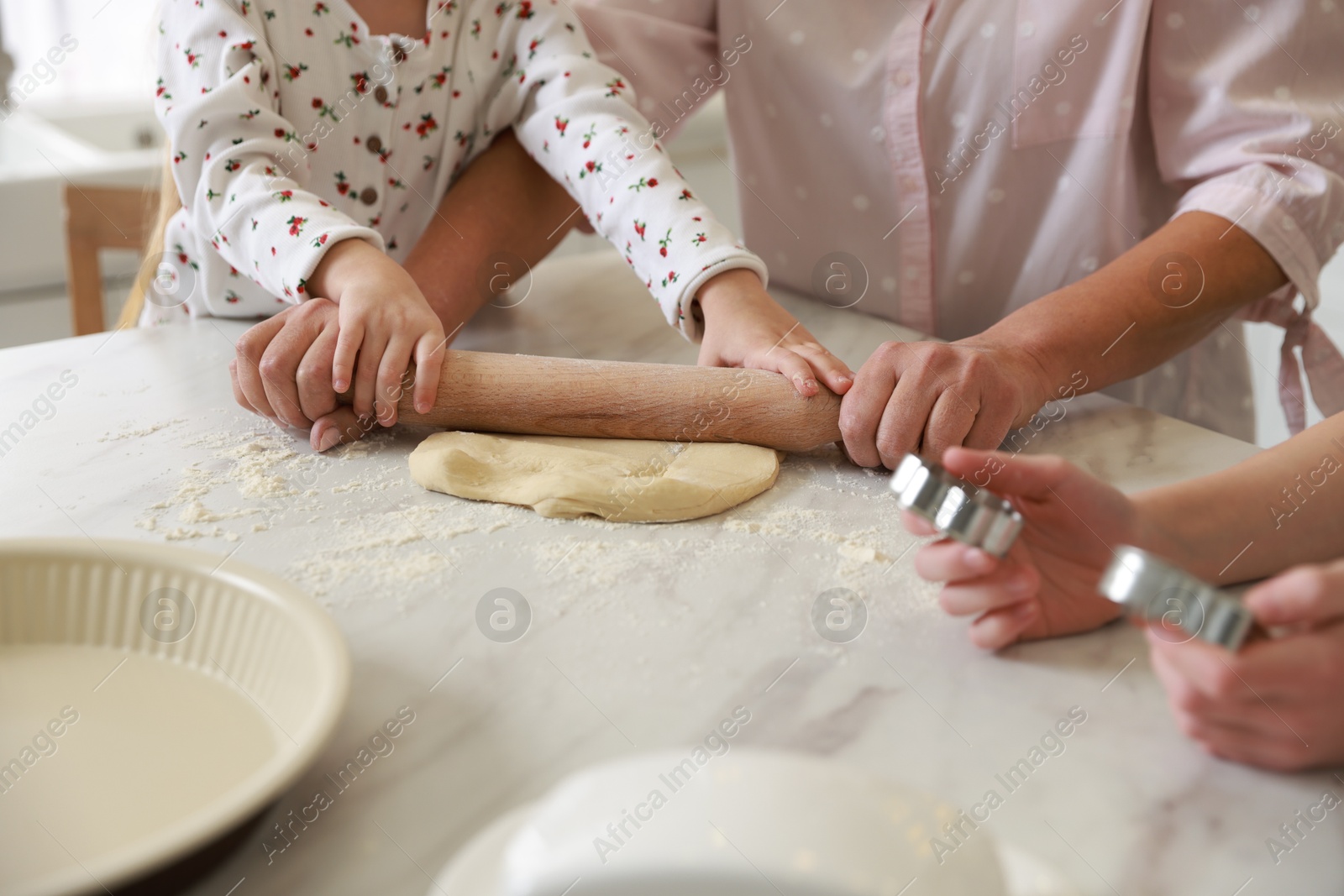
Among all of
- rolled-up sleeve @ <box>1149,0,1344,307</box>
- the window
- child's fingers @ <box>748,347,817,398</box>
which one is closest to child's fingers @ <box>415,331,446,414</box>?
child's fingers @ <box>748,347,817,398</box>

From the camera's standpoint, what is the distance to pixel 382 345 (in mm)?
796

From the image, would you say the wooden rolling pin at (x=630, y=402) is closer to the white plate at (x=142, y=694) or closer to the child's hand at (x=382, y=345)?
the child's hand at (x=382, y=345)

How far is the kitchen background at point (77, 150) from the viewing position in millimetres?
1638

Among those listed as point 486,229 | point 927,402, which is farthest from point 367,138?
point 927,402

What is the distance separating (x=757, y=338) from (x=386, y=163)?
0.47 meters

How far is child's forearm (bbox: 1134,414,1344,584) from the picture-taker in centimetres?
60

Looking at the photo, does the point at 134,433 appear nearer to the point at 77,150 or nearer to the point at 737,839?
the point at 737,839

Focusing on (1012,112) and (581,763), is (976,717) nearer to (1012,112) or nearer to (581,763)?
(581,763)

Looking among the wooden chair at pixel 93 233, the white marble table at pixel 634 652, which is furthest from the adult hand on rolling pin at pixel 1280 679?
the wooden chair at pixel 93 233

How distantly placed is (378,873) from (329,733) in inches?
2.4

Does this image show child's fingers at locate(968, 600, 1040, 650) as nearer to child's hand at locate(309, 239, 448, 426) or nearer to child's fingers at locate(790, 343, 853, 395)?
child's fingers at locate(790, 343, 853, 395)

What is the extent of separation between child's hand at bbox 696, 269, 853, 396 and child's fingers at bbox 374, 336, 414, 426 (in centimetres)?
26

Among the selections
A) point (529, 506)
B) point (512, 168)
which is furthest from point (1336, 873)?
point (512, 168)

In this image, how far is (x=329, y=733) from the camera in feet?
1.36
